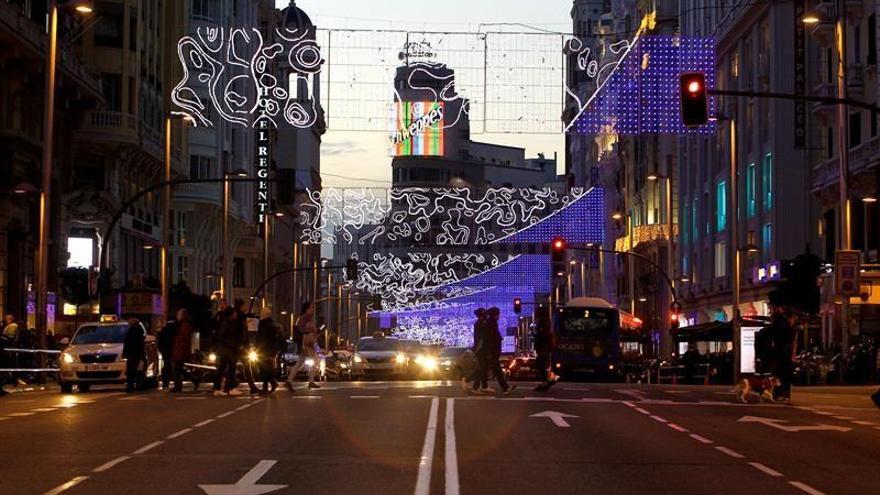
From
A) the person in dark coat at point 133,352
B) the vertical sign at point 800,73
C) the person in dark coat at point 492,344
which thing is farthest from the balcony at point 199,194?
the person in dark coat at point 492,344

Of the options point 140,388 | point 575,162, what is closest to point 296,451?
point 140,388

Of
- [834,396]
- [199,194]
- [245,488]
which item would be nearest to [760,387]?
[834,396]

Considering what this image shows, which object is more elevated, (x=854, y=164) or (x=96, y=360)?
(x=854, y=164)

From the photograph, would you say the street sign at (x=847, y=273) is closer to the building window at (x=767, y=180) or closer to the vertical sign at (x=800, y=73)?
the vertical sign at (x=800, y=73)

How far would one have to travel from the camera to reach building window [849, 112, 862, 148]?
56469 millimetres

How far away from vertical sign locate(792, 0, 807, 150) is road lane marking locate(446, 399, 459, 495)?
1549 inches

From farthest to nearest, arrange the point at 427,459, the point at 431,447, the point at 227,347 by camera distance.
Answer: the point at 227,347 < the point at 431,447 < the point at 427,459

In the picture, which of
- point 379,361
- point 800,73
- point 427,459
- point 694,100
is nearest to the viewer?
point 427,459

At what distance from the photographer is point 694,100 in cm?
2966

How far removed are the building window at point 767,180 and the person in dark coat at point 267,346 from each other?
40184mm

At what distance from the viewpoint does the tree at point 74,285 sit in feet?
184

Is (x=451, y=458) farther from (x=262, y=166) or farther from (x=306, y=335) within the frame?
(x=262, y=166)

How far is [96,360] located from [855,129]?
30.8 meters

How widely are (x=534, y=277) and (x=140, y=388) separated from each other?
120 m
